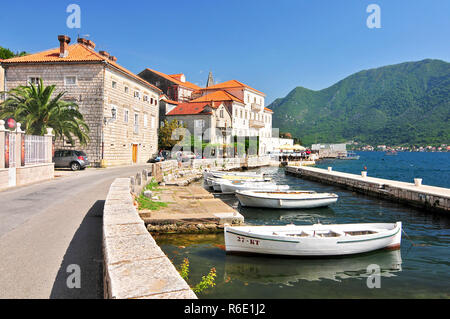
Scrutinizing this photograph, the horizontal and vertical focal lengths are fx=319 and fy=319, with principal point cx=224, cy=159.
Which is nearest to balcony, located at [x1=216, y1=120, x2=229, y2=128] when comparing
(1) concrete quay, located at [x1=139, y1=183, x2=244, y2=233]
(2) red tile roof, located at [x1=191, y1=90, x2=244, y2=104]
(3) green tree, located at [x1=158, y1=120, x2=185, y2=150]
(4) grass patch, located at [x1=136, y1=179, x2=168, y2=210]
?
(2) red tile roof, located at [x1=191, y1=90, x2=244, y2=104]

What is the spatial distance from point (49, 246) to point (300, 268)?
7075mm

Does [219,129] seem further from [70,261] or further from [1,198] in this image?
[70,261]

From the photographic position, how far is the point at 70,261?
6.55 meters

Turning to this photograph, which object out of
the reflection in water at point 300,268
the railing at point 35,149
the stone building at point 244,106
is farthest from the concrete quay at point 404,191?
the stone building at point 244,106

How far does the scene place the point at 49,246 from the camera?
24.1 feet

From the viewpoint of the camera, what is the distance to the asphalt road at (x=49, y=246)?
5293mm

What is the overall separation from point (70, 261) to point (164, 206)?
893 centimetres

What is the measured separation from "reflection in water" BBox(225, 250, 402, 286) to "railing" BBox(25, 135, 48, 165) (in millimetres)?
14233

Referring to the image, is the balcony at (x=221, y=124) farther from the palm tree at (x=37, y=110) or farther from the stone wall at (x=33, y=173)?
the stone wall at (x=33, y=173)

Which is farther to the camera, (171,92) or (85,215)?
(171,92)

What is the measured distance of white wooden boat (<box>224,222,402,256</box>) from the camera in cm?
1030

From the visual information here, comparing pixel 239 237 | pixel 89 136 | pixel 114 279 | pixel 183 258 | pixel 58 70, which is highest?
pixel 58 70

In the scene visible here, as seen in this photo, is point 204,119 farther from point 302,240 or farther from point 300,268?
point 300,268
